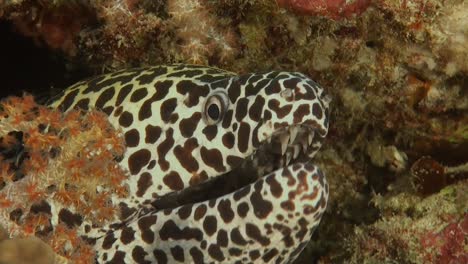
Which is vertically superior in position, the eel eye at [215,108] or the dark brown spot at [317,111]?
the dark brown spot at [317,111]

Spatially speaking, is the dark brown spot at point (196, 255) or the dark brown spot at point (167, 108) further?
the dark brown spot at point (167, 108)

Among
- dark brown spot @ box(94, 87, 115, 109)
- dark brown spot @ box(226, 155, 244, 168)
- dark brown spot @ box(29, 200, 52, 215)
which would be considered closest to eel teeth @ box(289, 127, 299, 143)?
dark brown spot @ box(226, 155, 244, 168)

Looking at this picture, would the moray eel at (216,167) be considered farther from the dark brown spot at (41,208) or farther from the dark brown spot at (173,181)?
the dark brown spot at (41,208)

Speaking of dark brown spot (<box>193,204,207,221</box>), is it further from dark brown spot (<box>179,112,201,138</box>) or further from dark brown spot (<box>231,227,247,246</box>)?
dark brown spot (<box>179,112,201,138</box>)

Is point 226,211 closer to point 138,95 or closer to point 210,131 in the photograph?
point 210,131

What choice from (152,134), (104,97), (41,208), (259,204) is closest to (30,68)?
(104,97)

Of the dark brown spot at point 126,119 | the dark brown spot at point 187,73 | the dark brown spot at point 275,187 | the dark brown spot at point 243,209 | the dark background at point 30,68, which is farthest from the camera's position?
the dark background at point 30,68

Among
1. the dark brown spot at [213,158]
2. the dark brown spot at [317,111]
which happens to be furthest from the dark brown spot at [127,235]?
the dark brown spot at [317,111]
